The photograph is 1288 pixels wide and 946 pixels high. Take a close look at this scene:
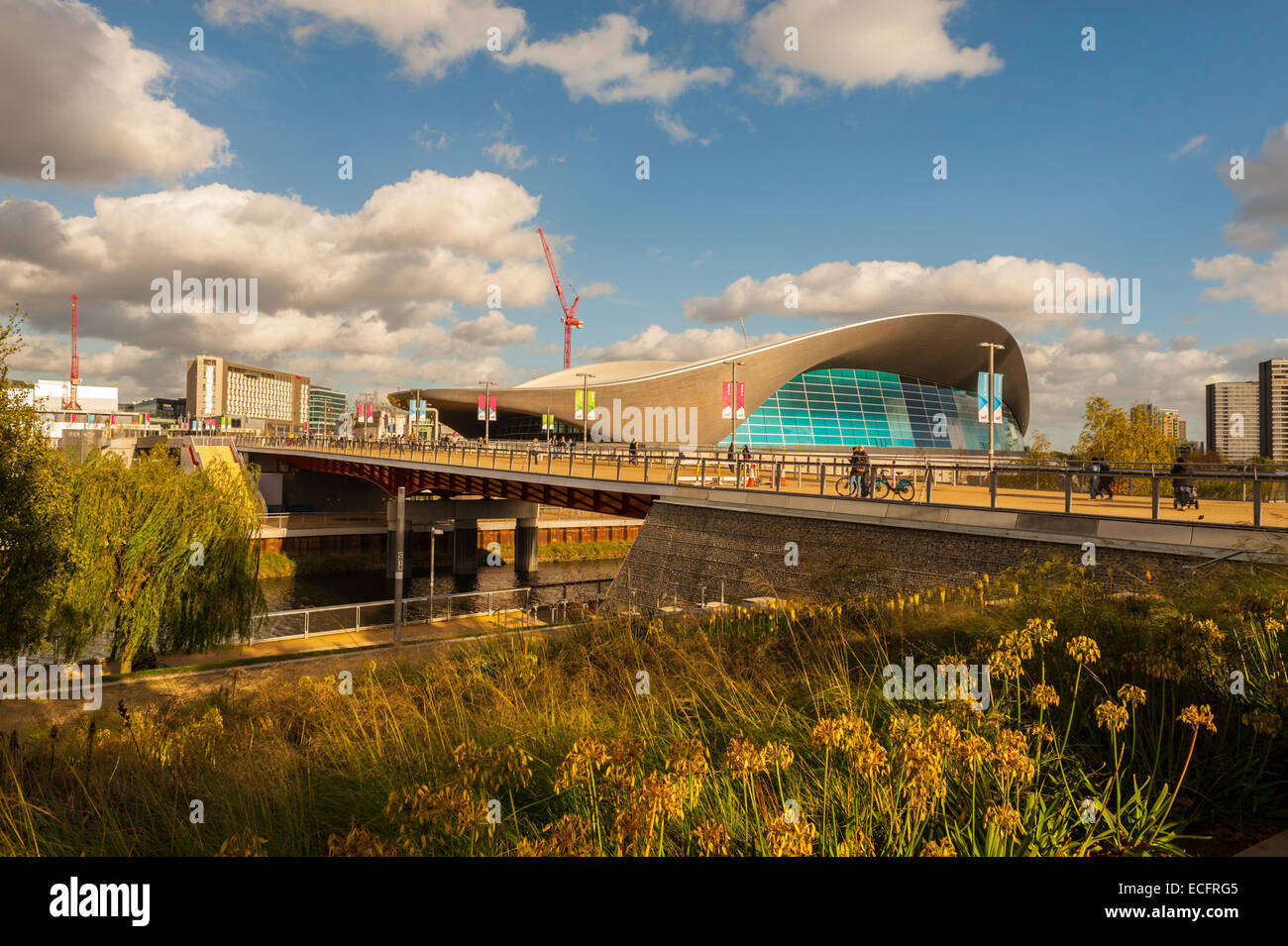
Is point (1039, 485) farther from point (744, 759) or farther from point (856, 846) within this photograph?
point (744, 759)

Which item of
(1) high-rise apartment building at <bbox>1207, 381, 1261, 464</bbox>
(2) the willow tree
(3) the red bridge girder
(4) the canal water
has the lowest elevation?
(4) the canal water

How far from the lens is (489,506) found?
4588 cm

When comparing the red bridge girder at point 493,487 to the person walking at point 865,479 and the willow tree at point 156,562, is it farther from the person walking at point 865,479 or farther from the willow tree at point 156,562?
the willow tree at point 156,562

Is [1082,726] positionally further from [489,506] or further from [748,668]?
[489,506]

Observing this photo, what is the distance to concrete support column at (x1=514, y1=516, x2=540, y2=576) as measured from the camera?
49.6 metres

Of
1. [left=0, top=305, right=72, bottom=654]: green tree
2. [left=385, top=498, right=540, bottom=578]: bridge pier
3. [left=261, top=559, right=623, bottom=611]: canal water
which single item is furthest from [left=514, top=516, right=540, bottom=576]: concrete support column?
[left=0, top=305, right=72, bottom=654]: green tree

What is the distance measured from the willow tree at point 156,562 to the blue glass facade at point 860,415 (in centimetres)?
4603

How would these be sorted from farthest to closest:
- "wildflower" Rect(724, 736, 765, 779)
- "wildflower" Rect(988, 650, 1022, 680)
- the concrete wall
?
the concrete wall < "wildflower" Rect(988, 650, 1022, 680) < "wildflower" Rect(724, 736, 765, 779)

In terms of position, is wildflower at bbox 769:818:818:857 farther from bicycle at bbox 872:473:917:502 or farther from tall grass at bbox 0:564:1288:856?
bicycle at bbox 872:473:917:502

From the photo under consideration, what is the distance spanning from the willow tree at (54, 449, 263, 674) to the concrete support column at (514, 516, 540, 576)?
27300 mm

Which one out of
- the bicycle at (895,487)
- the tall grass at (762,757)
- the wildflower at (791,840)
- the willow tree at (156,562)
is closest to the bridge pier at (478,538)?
the willow tree at (156,562)

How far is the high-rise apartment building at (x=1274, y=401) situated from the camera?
96.6 m
